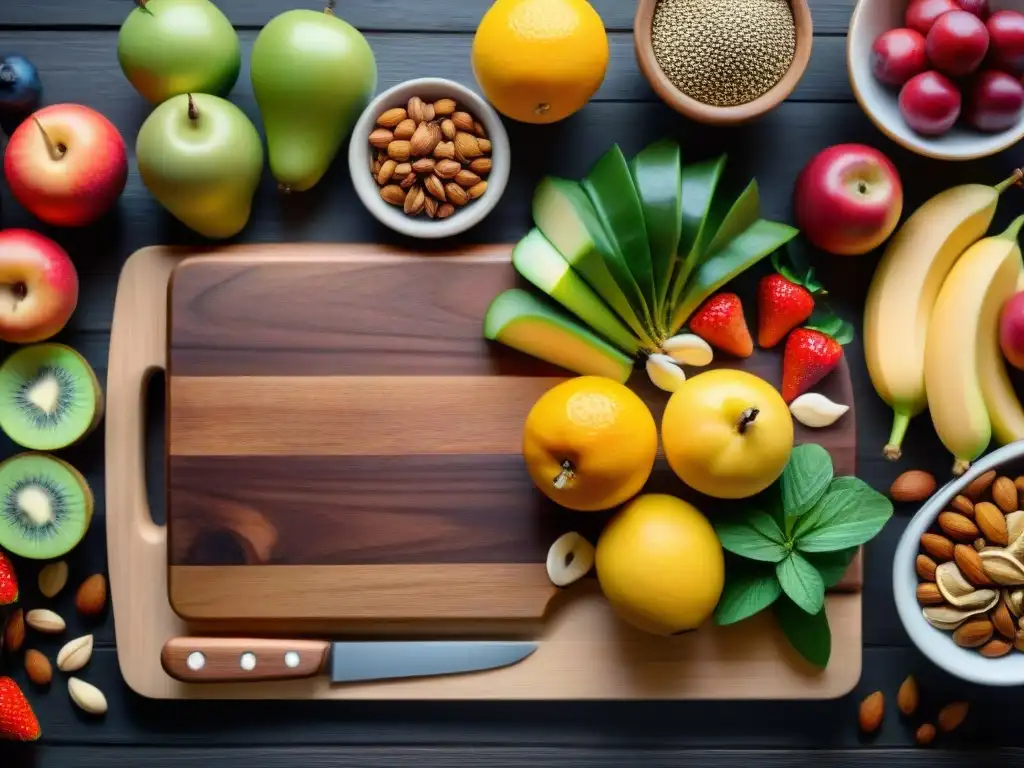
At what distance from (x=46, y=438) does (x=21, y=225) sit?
24 centimetres

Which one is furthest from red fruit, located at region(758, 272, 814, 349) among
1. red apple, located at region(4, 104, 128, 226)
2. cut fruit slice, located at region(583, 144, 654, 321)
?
red apple, located at region(4, 104, 128, 226)

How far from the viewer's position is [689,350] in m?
0.95

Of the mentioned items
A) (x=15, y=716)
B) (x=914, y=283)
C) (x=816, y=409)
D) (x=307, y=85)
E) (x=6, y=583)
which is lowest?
(x=15, y=716)

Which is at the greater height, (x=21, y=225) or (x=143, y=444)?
(x=21, y=225)

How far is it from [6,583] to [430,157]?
0.63 m

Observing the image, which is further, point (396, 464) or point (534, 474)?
point (396, 464)

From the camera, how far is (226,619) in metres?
0.98

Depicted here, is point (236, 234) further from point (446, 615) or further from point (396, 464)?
point (446, 615)

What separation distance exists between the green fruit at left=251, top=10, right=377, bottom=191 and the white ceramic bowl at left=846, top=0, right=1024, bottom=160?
1.66 feet

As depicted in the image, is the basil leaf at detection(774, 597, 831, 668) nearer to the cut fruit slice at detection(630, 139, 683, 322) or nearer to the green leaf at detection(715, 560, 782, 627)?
the green leaf at detection(715, 560, 782, 627)

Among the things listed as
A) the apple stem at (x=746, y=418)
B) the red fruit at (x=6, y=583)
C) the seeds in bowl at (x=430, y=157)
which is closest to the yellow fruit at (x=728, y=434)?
the apple stem at (x=746, y=418)

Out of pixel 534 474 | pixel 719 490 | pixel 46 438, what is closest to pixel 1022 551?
pixel 719 490

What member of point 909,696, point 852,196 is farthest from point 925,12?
point 909,696

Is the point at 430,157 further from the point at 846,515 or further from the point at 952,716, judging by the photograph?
the point at 952,716
